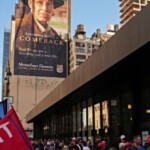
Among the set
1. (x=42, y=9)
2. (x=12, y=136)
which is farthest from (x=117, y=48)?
(x=42, y=9)

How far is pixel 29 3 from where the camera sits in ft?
469

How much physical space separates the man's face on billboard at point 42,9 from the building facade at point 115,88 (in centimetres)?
11544

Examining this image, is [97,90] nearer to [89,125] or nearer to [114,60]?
[89,125]

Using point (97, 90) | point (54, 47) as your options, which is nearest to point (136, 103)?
point (97, 90)

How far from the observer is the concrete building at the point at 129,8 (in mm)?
173125

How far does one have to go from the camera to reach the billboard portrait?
5123 inches

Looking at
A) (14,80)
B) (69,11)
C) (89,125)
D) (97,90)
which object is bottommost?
(89,125)

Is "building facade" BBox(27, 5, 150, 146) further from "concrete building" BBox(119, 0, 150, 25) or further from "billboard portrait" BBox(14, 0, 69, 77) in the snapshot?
"concrete building" BBox(119, 0, 150, 25)

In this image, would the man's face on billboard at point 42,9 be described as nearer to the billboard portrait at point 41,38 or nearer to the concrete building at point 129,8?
the billboard portrait at point 41,38

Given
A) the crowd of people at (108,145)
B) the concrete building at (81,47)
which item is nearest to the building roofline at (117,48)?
the crowd of people at (108,145)

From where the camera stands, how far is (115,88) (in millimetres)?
20719

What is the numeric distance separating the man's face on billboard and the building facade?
11544cm

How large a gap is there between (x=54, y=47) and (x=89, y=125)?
111 metres

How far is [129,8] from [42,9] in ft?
145
